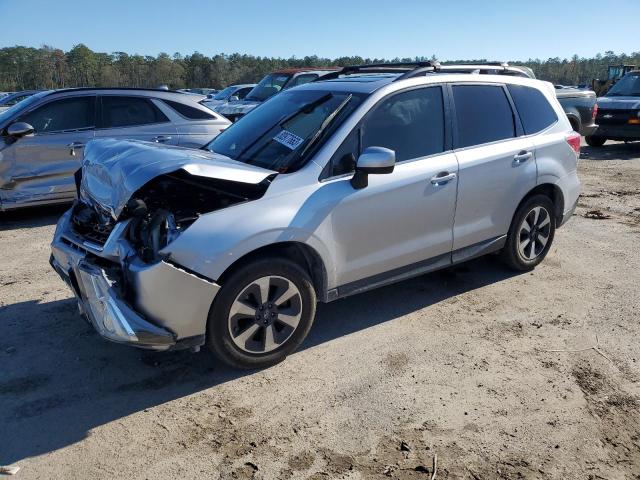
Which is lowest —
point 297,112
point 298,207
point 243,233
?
point 243,233

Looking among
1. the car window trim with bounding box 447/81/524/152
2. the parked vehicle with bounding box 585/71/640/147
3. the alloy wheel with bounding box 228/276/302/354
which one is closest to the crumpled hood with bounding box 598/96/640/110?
the parked vehicle with bounding box 585/71/640/147

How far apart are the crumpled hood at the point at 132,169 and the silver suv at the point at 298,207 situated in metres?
0.01

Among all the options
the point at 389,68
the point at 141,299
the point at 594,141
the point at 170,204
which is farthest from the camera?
the point at 594,141

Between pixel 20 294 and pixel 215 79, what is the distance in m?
86.8

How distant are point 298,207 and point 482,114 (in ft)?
7.09

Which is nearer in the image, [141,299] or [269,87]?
[141,299]

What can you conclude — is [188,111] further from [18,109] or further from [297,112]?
[297,112]

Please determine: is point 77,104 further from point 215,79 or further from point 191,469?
point 215,79

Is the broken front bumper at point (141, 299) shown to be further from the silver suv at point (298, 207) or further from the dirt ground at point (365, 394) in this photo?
the dirt ground at point (365, 394)

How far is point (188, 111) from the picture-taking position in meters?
8.20

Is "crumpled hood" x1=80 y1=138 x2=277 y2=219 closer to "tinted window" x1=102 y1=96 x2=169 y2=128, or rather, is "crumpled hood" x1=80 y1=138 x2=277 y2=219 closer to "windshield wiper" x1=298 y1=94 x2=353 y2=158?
"windshield wiper" x1=298 y1=94 x2=353 y2=158

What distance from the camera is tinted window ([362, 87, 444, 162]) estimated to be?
4.14 meters

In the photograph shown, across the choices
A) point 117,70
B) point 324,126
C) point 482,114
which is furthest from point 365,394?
point 117,70

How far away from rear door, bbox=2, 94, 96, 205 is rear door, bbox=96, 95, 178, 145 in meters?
0.17
